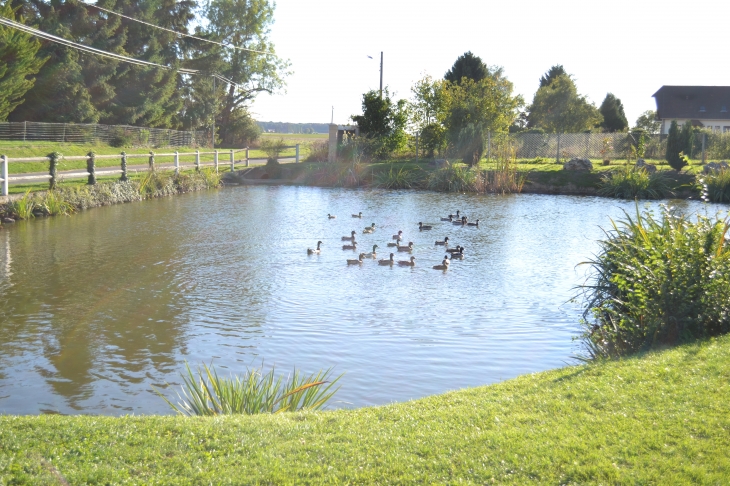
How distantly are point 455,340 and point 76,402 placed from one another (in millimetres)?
5204

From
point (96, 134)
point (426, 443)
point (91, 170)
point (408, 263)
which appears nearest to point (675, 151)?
point (408, 263)

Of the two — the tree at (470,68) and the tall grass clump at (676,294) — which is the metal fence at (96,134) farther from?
the tall grass clump at (676,294)

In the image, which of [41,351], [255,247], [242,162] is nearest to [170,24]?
[242,162]

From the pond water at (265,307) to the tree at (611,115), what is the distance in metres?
39.7

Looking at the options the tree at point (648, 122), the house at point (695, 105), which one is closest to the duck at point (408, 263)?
the tree at point (648, 122)

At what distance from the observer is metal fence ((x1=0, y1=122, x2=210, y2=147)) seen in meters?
39.1

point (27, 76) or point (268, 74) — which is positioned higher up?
point (268, 74)

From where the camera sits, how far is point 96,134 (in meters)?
45.0

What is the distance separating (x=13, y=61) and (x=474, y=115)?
81.9 ft

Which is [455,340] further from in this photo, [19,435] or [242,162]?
[242,162]

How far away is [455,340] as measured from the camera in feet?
34.3

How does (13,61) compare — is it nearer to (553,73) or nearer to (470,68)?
(470,68)

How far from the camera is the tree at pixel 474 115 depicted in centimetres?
3972

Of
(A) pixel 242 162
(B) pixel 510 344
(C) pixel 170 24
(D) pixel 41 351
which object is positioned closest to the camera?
(D) pixel 41 351
